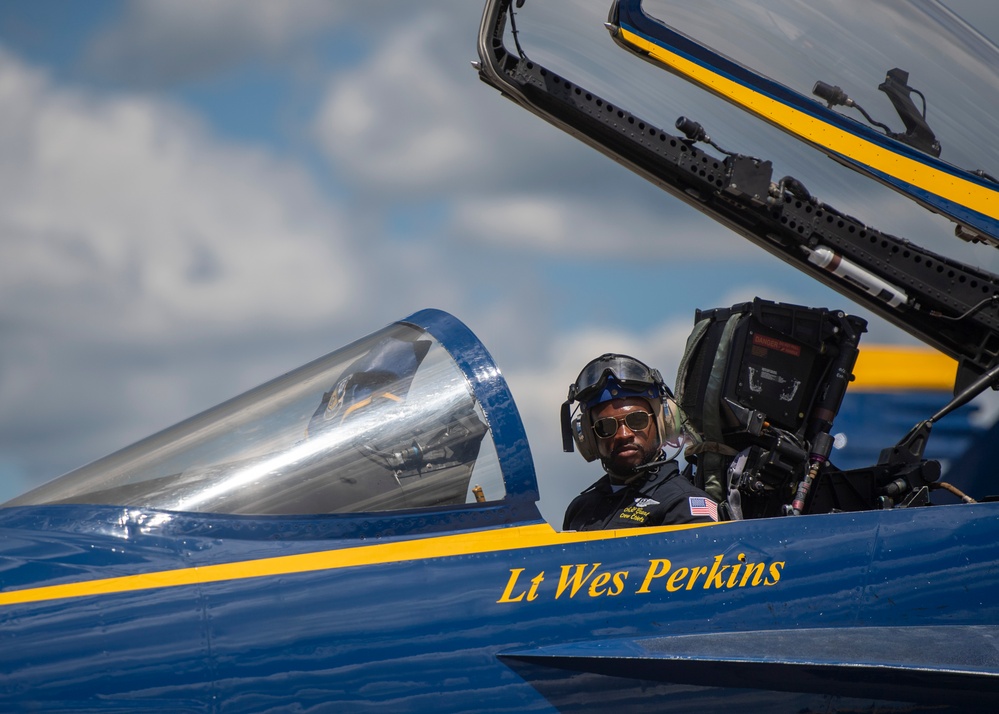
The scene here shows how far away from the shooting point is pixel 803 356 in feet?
15.7

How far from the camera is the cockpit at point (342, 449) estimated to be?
318 centimetres

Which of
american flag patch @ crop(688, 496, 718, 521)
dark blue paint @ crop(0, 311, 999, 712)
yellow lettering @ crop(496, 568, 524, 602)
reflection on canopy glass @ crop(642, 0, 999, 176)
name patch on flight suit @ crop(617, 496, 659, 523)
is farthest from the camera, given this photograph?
reflection on canopy glass @ crop(642, 0, 999, 176)

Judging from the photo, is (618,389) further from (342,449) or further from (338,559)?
(338,559)

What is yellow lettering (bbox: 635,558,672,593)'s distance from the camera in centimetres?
316

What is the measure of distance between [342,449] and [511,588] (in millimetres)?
694

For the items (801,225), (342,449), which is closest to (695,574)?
(342,449)

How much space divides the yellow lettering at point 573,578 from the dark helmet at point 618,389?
1.19 m

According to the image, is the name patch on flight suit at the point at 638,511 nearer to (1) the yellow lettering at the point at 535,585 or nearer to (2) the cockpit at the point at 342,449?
(2) the cockpit at the point at 342,449

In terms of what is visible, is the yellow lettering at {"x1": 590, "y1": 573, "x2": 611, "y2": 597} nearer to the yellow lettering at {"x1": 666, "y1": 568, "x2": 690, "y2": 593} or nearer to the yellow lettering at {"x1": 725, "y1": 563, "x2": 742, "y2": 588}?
the yellow lettering at {"x1": 666, "y1": 568, "x2": 690, "y2": 593}

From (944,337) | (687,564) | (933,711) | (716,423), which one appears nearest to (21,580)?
(687,564)

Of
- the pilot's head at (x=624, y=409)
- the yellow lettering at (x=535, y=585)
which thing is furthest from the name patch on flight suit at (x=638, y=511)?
the yellow lettering at (x=535, y=585)

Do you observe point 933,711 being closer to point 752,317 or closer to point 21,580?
point 752,317

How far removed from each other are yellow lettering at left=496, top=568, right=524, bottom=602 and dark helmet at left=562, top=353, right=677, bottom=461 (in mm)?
1284

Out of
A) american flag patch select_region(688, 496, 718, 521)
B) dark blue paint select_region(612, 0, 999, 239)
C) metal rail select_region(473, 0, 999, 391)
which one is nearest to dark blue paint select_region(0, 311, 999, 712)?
american flag patch select_region(688, 496, 718, 521)
